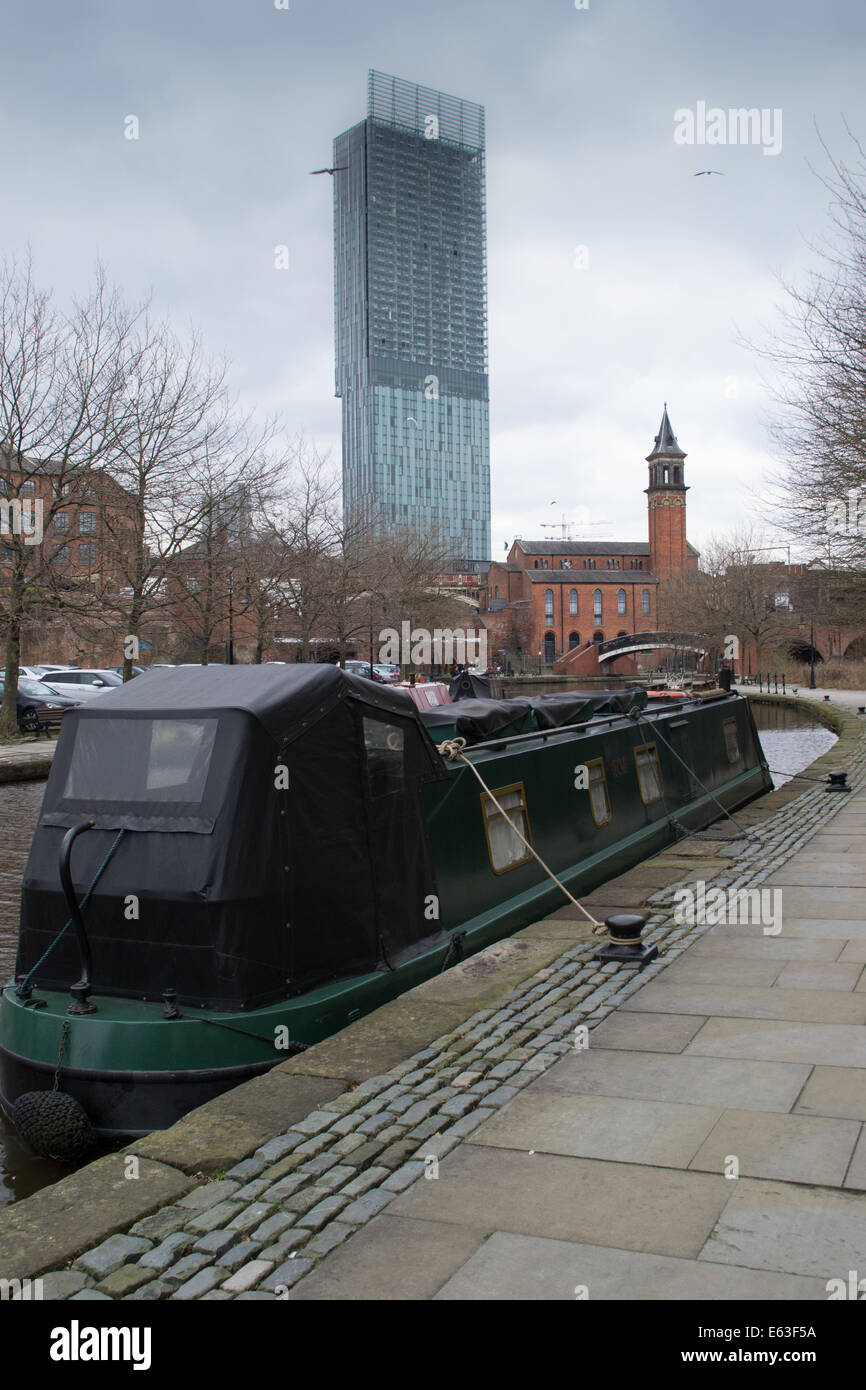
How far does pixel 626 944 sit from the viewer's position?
636cm

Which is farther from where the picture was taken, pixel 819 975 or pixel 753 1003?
pixel 819 975

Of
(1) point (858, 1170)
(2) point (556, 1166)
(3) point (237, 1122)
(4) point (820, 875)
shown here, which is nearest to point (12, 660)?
(4) point (820, 875)

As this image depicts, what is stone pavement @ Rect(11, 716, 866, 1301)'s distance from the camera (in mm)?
3070

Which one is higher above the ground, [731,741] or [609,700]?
[609,700]

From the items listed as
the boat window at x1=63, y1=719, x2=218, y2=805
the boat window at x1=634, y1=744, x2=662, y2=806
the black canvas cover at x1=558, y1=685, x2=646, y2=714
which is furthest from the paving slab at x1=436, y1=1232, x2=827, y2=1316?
the boat window at x1=634, y1=744, x2=662, y2=806

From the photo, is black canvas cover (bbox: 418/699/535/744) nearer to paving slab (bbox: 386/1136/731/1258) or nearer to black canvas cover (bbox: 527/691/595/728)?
black canvas cover (bbox: 527/691/595/728)

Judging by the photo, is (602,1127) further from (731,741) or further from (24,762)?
(24,762)

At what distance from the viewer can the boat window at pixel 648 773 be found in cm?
1099

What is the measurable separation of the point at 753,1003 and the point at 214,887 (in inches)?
111

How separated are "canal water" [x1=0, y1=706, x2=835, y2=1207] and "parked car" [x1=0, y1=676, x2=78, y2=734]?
7.76m

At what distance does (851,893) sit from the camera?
8234mm

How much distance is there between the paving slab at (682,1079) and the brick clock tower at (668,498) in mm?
100366

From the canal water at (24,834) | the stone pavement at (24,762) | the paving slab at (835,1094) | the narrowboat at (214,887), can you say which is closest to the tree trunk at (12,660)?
the stone pavement at (24,762)

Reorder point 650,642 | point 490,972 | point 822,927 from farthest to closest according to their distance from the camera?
point 650,642 → point 822,927 → point 490,972
